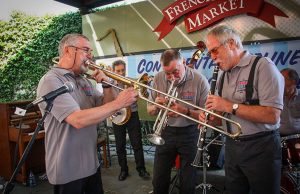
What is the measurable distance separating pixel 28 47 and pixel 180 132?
24.2ft

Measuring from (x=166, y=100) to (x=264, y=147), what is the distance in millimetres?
1208

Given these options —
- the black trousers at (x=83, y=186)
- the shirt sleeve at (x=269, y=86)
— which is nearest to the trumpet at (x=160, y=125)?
the black trousers at (x=83, y=186)

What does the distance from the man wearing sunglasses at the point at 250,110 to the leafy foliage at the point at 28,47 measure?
712 centimetres

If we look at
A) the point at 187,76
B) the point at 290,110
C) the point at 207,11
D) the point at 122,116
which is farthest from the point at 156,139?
the point at 207,11

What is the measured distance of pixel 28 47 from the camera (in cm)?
876

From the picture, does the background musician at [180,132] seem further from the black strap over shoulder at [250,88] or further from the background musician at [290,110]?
the background musician at [290,110]

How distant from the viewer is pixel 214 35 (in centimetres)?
241

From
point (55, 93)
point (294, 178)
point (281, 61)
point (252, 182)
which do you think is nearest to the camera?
point (55, 93)

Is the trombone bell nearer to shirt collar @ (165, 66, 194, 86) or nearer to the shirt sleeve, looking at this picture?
shirt collar @ (165, 66, 194, 86)

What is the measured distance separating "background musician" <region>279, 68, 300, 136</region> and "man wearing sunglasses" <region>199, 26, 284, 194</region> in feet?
6.08

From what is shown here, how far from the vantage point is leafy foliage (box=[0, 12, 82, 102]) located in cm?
865

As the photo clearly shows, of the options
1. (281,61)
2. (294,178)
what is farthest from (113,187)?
(281,61)

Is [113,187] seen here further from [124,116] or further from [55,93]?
[55,93]

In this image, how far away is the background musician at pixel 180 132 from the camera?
318cm
